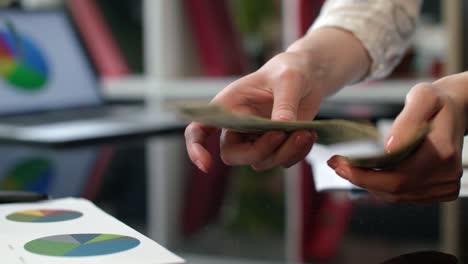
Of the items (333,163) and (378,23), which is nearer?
(333,163)

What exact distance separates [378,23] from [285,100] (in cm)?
36

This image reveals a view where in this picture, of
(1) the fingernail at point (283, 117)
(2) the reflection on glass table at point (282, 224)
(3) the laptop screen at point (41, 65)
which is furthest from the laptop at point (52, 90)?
(1) the fingernail at point (283, 117)

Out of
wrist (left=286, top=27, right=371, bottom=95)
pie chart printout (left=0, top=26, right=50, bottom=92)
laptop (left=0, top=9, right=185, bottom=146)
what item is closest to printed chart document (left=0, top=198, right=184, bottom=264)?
wrist (left=286, top=27, right=371, bottom=95)

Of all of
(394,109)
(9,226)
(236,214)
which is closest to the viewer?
(9,226)

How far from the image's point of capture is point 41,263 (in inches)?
19.2

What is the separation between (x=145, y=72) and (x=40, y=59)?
83cm

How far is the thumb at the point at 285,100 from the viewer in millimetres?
649

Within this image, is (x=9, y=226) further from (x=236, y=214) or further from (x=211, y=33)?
(x=211, y=33)

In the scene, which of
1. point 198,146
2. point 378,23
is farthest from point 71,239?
point 378,23

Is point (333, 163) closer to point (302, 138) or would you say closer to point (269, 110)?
point (302, 138)

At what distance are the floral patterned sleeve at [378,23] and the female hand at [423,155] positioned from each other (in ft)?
1.05

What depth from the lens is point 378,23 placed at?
3.28ft

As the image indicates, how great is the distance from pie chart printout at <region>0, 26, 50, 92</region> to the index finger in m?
0.88

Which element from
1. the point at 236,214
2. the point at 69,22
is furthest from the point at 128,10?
the point at 236,214
